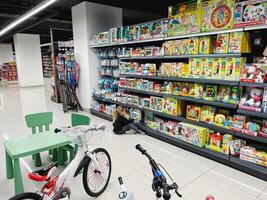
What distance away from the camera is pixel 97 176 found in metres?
2.39

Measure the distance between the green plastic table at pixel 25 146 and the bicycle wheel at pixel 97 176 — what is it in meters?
0.48

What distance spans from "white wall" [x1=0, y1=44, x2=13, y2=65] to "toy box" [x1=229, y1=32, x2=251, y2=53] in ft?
64.7

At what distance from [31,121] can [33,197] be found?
1.60 metres

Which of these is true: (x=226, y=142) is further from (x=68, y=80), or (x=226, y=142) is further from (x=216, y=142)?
(x=68, y=80)

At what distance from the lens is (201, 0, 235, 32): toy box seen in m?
2.83

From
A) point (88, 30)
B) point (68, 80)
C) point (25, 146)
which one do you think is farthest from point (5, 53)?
point (25, 146)

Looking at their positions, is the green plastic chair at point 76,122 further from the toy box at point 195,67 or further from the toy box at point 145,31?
the toy box at point 145,31

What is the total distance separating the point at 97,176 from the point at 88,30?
4710mm

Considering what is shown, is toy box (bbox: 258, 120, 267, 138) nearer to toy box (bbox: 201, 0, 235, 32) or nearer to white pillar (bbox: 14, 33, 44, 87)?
toy box (bbox: 201, 0, 235, 32)

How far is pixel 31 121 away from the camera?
3.03 meters

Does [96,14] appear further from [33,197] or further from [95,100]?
[33,197]

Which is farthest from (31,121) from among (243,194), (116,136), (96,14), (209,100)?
(96,14)

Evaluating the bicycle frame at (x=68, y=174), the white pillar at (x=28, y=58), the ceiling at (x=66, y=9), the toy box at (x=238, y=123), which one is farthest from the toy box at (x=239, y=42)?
the white pillar at (x=28, y=58)

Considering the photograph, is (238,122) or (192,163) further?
(192,163)
